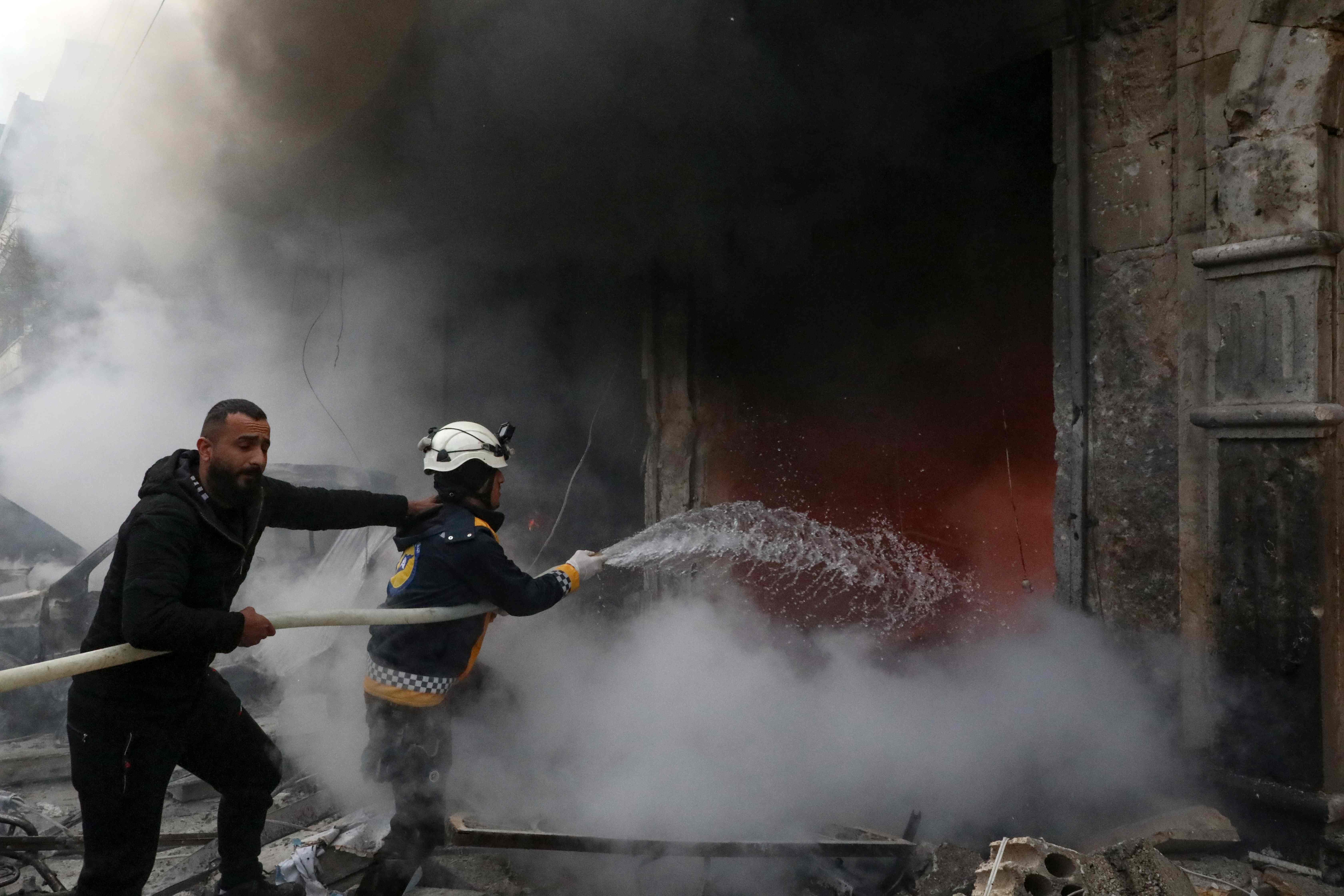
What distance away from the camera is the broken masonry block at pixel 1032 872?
2.64m

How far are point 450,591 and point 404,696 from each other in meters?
0.43

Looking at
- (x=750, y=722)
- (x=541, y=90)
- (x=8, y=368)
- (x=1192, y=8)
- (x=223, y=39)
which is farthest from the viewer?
(x=8, y=368)

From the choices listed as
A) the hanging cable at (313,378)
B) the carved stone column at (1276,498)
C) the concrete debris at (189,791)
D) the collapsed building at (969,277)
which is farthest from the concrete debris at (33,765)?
the carved stone column at (1276,498)

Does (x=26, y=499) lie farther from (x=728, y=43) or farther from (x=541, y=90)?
(x=728, y=43)

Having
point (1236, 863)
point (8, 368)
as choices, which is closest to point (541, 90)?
point (1236, 863)

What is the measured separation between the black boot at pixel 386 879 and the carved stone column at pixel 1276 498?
3237 millimetres

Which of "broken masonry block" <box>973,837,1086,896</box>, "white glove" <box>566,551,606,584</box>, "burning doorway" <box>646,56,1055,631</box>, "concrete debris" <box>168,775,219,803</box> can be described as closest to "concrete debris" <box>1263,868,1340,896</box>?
"broken masonry block" <box>973,837,1086,896</box>

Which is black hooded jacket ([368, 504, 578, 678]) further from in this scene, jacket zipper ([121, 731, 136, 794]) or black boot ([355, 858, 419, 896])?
jacket zipper ([121, 731, 136, 794])

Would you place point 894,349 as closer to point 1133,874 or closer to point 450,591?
point 450,591

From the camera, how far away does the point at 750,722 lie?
4.40 meters

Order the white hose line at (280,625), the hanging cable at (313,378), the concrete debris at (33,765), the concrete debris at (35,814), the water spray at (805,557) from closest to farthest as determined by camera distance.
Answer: the white hose line at (280,625) → the concrete debris at (35,814) → the concrete debris at (33,765) → the water spray at (805,557) → the hanging cable at (313,378)

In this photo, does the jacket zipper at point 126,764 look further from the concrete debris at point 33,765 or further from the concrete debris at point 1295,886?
the concrete debris at point 1295,886

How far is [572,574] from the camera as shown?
11.8 ft

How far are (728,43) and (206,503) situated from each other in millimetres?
4101
